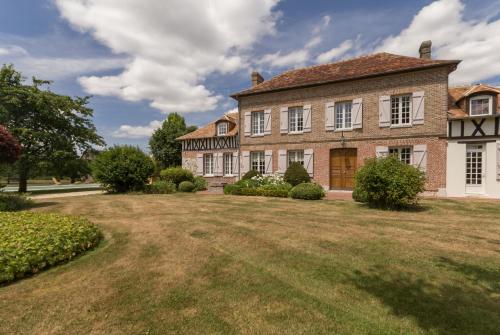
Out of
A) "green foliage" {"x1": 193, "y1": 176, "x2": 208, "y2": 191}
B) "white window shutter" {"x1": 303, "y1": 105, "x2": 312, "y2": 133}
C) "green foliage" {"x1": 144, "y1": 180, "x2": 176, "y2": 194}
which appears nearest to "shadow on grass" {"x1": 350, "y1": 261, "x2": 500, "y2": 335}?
"white window shutter" {"x1": 303, "y1": 105, "x2": 312, "y2": 133}

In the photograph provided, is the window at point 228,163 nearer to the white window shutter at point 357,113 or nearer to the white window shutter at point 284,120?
the white window shutter at point 284,120

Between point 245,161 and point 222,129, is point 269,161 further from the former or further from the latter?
point 222,129

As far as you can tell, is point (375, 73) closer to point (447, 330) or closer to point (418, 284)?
point (418, 284)

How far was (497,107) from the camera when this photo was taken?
11148 millimetres

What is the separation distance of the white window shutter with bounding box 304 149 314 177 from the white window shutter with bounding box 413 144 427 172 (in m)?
4.99

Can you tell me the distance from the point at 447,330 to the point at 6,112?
894 inches

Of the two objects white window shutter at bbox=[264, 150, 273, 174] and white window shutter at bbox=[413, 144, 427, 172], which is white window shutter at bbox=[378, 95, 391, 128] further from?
white window shutter at bbox=[264, 150, 273, 174]

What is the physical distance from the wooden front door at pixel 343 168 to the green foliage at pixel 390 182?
502 centimetres

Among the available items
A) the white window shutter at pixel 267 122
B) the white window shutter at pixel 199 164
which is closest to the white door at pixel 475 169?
the white window shutter at pixel 267 122

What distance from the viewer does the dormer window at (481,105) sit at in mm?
11180

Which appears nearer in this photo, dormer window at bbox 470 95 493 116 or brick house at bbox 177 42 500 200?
dormer window at bbox 470 95 493 116

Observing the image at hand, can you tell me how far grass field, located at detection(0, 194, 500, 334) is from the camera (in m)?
2.50

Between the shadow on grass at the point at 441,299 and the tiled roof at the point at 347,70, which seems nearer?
the shadow on grass at the point at 441,299

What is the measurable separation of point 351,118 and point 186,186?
10.5 meters
